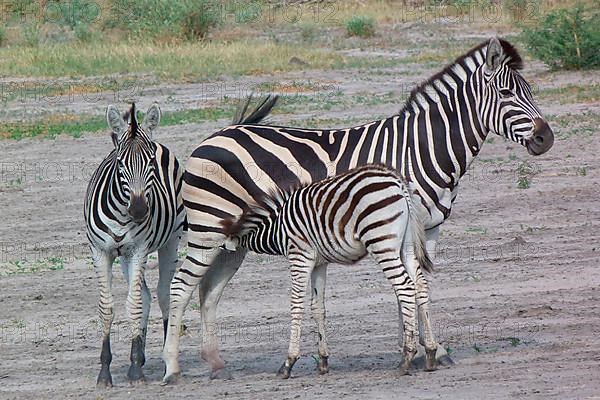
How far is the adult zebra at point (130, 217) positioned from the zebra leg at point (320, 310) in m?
1.20

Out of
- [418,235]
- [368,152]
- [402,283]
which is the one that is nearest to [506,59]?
[368,152]

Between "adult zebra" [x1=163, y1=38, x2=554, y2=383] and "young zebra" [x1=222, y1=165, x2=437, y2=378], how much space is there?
255 mm

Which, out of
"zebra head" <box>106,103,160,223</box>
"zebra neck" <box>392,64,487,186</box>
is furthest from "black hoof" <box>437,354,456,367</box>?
"zebra head" <box>106,103,160,223</box>

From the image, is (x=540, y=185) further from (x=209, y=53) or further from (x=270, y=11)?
(x=270, y=11)

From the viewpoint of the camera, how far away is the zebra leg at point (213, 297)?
848 cm

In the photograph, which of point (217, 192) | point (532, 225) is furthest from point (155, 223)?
point (532, 225)

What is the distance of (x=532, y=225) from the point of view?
1294 centimetres

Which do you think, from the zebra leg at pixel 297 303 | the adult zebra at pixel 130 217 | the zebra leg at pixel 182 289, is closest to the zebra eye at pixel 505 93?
the zebra leg at pixel 297 303

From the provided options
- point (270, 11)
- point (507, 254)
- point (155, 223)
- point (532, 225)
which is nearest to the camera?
point (155, 223)

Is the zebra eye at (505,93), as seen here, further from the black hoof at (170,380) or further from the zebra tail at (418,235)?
the black hoof at (170,380)

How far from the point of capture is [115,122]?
26.7 ft

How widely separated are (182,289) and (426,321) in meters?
1.82

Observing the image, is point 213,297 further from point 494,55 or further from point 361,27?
point 361,27

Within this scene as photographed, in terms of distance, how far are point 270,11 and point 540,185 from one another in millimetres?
24890
